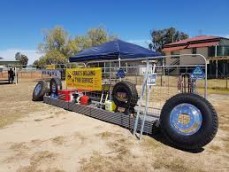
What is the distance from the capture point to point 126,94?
23.1 ft

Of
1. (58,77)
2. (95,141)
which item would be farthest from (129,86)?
(58,77)

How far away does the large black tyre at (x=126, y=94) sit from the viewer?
22.7 feet

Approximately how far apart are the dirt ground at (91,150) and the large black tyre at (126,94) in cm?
65

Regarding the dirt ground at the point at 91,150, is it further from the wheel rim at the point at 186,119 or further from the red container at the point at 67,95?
the red container at the point at 67,95

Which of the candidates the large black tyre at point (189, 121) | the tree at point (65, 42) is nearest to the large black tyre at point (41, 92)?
the large black tyre at point (189, 121)

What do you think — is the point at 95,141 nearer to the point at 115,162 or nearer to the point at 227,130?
the point at 115,162

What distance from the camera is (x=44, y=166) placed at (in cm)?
439

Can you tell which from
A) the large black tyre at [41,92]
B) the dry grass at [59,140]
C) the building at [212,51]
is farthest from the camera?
the building at [212,51]

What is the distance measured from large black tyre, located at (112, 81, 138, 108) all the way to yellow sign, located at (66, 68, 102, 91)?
980 mm

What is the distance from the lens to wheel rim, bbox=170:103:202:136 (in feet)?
16.5

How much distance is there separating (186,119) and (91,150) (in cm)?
183

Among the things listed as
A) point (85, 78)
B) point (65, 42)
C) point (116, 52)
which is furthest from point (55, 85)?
point (65, 42)

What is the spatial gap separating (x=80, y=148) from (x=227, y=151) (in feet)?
8.75

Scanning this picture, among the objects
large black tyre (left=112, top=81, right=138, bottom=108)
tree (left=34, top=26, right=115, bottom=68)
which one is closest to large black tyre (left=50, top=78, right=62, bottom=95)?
large black tyre (left=112, top=81, right=138, bottom=108)
